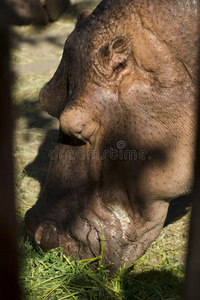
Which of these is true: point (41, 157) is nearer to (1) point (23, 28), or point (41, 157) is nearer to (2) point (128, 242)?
(2) point (128, 242)

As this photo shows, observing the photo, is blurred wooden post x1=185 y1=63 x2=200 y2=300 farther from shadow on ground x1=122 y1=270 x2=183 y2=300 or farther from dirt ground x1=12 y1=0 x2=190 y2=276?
dirt ground x1=12 y1=0 x2=190 y2=276

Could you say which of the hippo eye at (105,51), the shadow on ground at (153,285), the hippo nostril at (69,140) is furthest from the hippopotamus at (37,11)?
the shadow on ground at (153,285)

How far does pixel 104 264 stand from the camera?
241 centimetres

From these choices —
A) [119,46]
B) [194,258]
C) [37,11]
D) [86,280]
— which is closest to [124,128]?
[119,46]

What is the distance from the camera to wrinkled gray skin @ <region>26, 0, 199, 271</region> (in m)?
2.23

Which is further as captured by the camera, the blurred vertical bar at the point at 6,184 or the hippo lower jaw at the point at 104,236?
the hippo lower jaw at the point at 104,236

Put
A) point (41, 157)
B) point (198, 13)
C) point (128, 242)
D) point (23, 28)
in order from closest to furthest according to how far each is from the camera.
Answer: point (198, 13) < point (128, 242) < point (41, 157) < point (23, 28)

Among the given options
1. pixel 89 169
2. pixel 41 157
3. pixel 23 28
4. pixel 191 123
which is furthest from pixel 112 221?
pixel 23 28

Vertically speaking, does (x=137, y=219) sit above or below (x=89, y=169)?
below

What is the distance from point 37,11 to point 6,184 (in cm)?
590

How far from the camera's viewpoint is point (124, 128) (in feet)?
7.72

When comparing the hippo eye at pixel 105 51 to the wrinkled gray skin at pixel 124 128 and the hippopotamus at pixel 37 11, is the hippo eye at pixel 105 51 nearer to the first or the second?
the wrinkled gray skin at pixel 124 128

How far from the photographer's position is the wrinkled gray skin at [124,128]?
7.30 ft

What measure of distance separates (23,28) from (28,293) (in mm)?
5400
